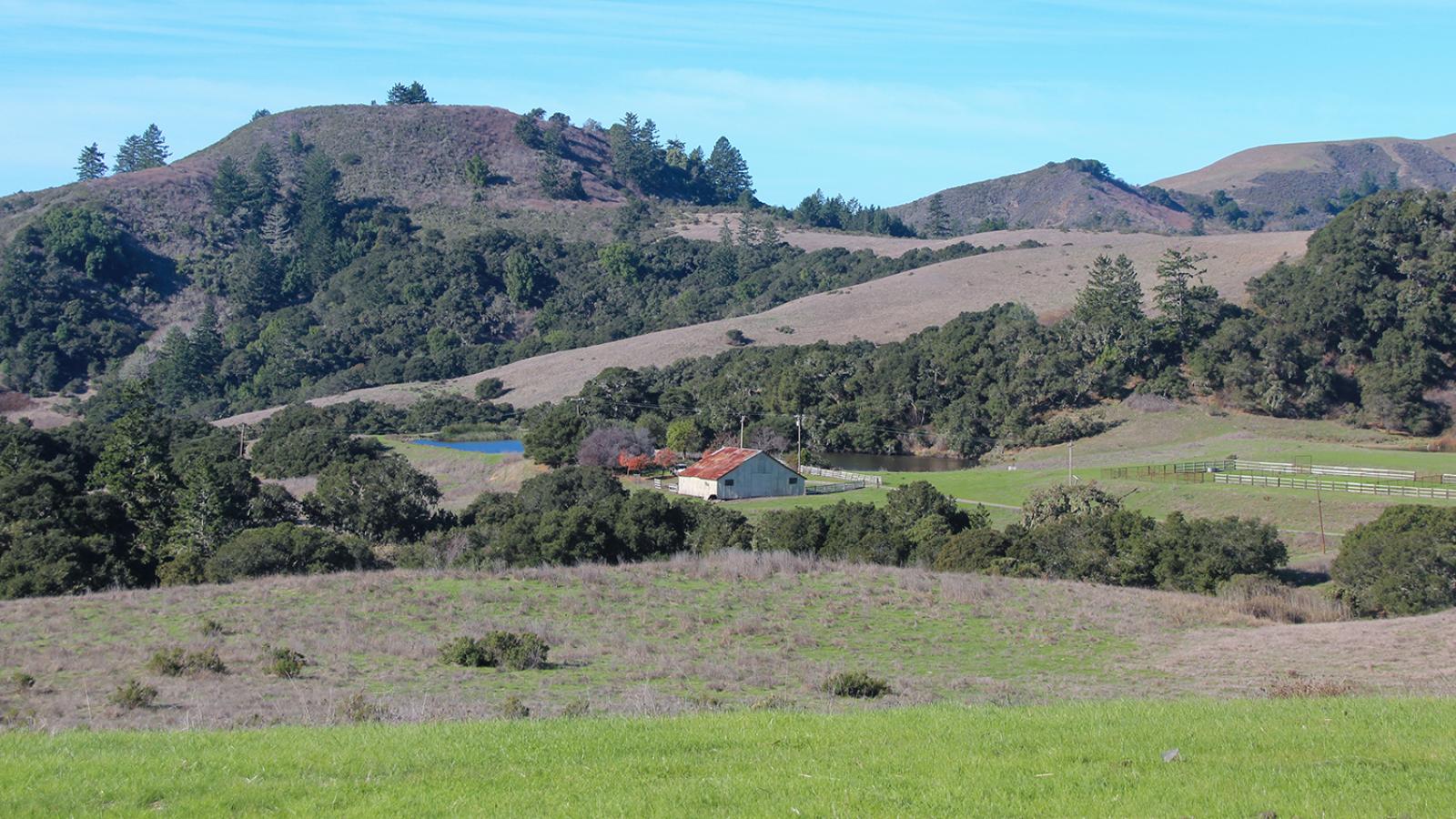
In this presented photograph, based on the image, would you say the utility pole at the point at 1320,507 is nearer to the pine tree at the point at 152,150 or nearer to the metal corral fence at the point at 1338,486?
the metal corral fence at the point at 1338,486

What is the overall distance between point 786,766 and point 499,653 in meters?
11.9

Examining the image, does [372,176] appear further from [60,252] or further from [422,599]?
[422,599]

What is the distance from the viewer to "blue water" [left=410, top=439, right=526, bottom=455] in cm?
7381

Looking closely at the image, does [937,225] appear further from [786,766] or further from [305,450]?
[786,766]

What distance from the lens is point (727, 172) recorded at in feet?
639

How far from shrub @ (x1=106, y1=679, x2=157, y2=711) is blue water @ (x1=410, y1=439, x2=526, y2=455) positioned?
54.5 m

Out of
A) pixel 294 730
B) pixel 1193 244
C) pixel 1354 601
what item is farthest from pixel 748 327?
pixel 294 730

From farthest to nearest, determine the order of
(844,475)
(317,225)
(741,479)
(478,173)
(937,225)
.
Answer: (937,225)
(478,173)
(317,225)
(844,475)
(741,479)

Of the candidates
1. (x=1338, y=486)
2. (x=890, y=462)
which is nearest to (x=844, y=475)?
(x=890, y=462)

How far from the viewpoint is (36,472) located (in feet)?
126

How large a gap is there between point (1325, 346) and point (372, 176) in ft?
393

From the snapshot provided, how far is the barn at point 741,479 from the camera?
5578cm

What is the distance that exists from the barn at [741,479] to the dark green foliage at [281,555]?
21082 mm

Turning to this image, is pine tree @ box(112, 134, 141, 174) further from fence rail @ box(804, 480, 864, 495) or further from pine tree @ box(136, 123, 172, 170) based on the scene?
fence rail @ box(804, 480, 864, 495)
